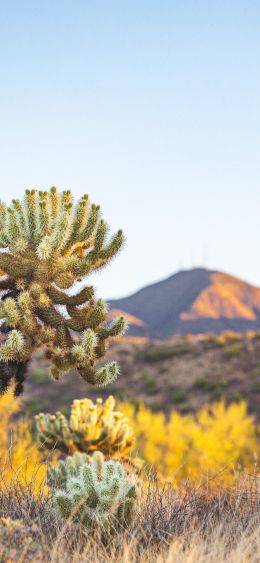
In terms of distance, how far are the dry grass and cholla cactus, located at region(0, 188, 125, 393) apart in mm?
1336

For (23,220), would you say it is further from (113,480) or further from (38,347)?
(113,480)

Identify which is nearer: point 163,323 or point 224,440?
point 224,440

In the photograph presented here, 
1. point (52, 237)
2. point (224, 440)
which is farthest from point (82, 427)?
point (224, 440)

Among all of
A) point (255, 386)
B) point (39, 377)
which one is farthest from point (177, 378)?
point (39, 377)

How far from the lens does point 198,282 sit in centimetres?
17562

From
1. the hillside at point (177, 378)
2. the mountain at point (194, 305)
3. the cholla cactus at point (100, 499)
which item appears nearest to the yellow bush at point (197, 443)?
the hillside at point (177, 378)

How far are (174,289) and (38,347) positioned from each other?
552 feet

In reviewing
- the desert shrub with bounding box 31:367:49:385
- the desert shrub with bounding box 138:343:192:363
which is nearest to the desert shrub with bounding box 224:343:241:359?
the desert shrub with bounding box 138:343:192:363

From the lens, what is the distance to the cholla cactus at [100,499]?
6500 millimetres

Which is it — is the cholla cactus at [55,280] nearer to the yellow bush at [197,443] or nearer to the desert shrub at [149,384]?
the yellow bush at [197,443]

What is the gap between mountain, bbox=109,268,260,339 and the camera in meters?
154

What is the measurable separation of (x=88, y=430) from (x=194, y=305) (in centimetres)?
15202

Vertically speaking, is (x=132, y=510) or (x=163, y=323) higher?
(x=163, y=323)

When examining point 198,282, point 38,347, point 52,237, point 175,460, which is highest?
point 198,282
